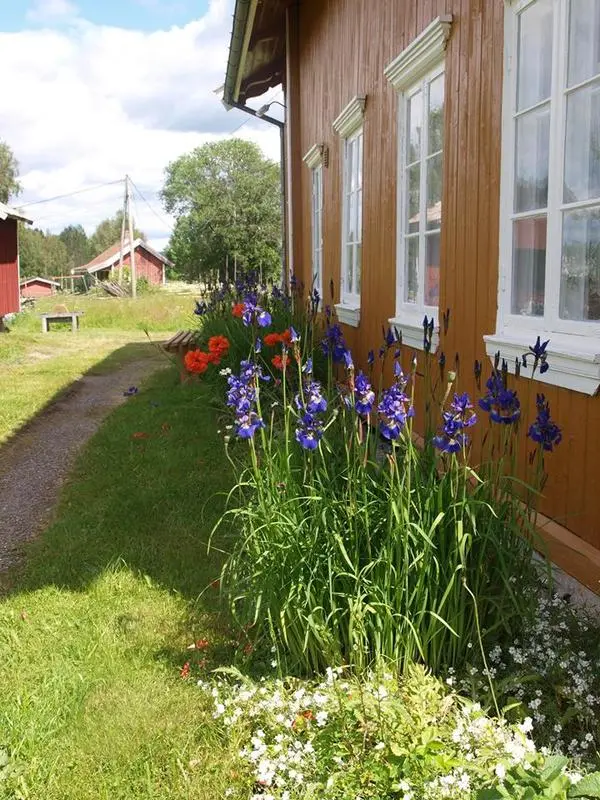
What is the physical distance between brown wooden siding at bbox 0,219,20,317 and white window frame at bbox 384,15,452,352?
51.5 ft

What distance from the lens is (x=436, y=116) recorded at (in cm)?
488

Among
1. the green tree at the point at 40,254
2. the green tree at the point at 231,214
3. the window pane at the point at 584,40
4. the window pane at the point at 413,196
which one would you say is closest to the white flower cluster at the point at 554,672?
the window pane at the point at 584,40

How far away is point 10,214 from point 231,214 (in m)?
25.5

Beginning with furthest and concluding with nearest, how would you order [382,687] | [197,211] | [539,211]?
1. [197,211]
2. [539,211]
3. [382,687]

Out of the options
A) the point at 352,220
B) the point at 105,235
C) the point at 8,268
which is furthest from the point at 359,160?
the point at 105,235

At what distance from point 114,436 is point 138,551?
299cm

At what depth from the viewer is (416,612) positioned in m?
2.54

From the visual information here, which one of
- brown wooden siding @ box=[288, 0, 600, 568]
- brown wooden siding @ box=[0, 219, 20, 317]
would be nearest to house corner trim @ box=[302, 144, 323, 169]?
brown wooden siding @ box=[288, 0, 600, 568]

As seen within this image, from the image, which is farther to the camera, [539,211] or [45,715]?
[539,211]

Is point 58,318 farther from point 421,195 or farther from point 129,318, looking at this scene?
point 421,195

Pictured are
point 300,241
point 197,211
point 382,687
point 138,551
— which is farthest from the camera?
point 197,211

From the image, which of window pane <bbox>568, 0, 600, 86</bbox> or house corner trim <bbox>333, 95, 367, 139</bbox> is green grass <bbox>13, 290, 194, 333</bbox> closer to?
house corner trim <bbox>333, 95, 367, 139</bbox>

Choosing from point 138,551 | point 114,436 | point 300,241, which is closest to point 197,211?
point 300,241

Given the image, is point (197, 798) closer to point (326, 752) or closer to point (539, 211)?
point (326, 752)
